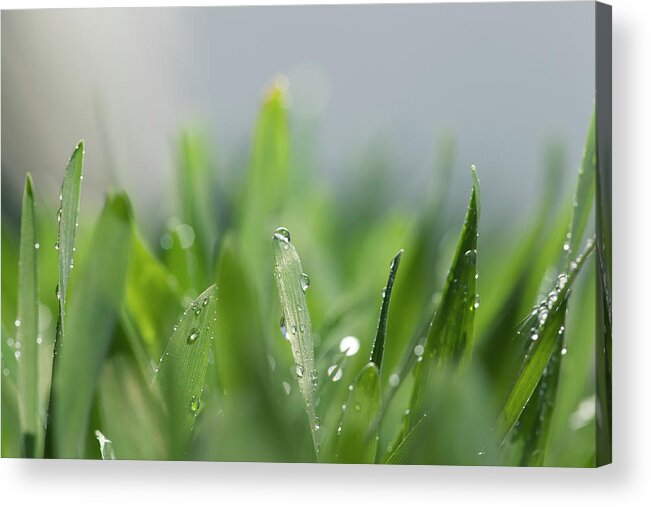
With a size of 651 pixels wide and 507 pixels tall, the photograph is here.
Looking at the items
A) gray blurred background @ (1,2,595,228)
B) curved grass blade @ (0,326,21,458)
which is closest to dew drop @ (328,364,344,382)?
gray blurred background @ (1,2,595,228)

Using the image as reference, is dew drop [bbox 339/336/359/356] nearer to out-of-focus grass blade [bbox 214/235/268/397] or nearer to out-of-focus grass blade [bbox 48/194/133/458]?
out-of-focus grass blade [bbox 214/235/268/397]

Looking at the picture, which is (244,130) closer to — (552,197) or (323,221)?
(323,221)

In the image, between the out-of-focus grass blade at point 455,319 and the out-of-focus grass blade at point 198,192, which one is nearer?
the out-of-focus grass blade at point 455,319

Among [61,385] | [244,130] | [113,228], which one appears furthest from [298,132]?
[61,385]

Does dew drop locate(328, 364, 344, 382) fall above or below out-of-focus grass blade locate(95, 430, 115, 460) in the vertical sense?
above

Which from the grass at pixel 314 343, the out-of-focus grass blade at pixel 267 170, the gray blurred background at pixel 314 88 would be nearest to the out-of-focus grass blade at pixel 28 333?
Answer: the grass at pixel 314 343

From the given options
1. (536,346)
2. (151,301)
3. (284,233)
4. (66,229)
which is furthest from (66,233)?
(536,346)

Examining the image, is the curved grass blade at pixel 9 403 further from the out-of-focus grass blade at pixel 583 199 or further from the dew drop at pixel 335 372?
the out-of-focus grass blade at pixel 583 199
